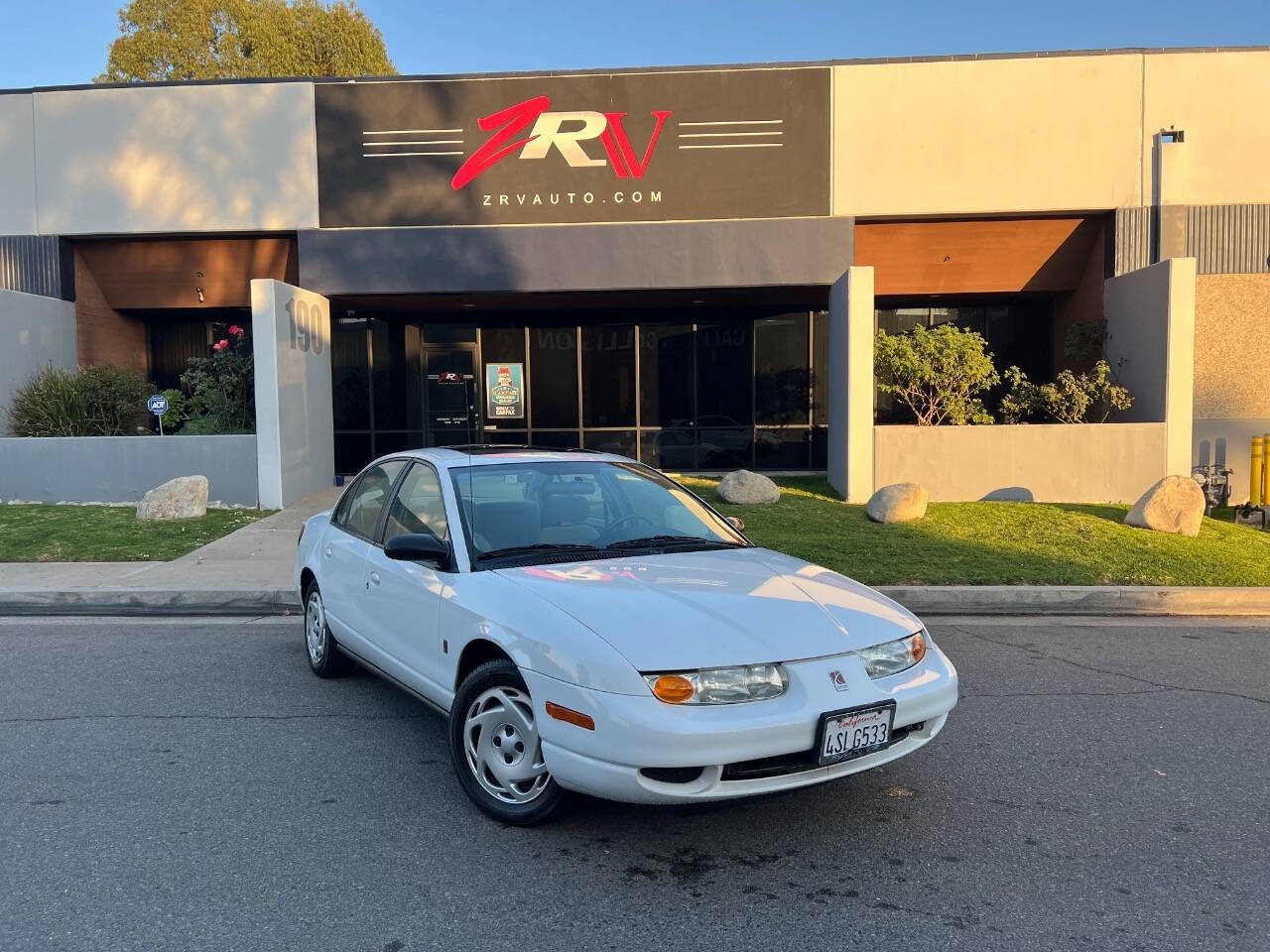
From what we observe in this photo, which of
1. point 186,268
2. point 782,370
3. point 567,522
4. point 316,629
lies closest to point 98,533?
point 186,268

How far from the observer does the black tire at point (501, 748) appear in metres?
3.79

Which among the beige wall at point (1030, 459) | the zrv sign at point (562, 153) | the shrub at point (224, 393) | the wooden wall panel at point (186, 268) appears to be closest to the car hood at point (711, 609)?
the beige wall at point (1030, 459)

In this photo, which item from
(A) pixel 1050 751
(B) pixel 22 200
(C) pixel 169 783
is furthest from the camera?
(B) pixel 22 200

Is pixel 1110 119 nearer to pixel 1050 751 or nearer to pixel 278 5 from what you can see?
pixel 1050 751

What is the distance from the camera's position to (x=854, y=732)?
11.7 feet

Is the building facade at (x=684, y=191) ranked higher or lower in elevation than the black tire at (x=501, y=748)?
higher

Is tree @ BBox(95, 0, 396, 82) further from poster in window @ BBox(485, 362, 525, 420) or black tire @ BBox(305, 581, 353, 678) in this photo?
black tire @ BBox(305, 581, 353, 678)

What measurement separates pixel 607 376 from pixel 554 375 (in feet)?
3.51

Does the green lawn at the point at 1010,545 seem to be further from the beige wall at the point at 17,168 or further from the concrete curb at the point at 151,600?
the beige wall at the point at 17,168

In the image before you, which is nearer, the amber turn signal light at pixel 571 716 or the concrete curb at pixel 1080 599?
the amber turn signal light at pixel 571 716

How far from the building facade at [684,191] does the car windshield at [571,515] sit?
897 centimetres

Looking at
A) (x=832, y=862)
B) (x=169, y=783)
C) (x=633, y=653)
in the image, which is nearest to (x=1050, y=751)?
(x=832, y=862)

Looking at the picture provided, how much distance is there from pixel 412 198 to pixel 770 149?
580 cm

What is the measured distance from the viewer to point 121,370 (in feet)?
51.2
